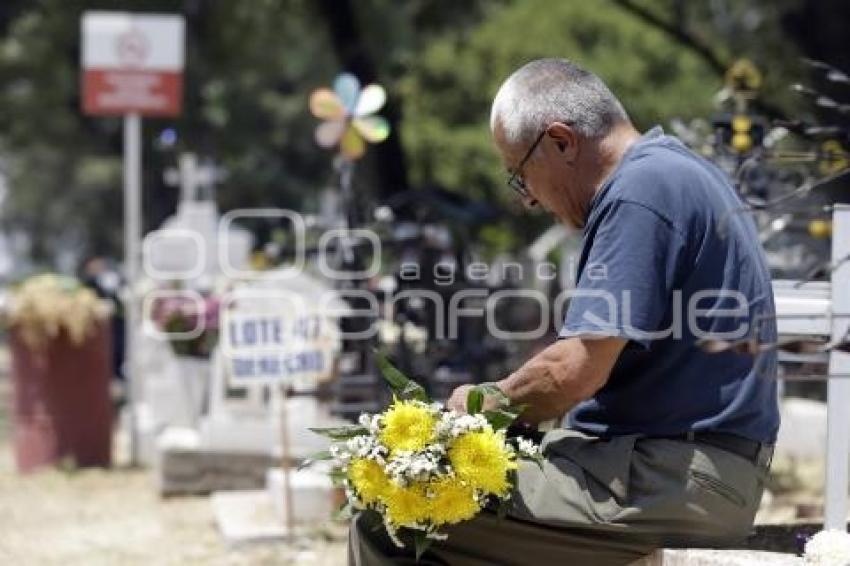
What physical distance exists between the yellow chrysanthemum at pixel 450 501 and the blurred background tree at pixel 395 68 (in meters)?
7.56

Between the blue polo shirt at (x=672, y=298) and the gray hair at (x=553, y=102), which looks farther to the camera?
the gray hair at (x=553, y=102)

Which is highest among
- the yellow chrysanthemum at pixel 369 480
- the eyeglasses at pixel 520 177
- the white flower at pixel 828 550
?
the eyeglasses at pixel 520 177

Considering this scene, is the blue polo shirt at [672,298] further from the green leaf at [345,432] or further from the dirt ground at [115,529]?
the dirt ground at [115,529]

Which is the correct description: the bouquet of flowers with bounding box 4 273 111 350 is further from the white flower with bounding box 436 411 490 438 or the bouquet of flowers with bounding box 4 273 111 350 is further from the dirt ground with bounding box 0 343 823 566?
the white flower with bounding box 436 411 490 438

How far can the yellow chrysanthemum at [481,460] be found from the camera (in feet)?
10.5

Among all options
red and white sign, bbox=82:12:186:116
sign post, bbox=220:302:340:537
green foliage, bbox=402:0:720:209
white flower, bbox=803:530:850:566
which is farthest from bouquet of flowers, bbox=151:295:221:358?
green foliage, bbox=402:0:720:209

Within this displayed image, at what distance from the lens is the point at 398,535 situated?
3285 mm

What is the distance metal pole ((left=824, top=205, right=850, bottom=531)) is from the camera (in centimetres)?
403

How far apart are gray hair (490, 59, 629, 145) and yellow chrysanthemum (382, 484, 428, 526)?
857 mm

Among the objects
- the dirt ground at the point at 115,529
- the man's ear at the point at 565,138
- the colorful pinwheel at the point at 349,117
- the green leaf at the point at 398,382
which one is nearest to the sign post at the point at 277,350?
the dirt ground at the point at 115,529

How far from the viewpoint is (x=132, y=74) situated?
11023mm

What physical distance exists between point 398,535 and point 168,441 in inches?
230

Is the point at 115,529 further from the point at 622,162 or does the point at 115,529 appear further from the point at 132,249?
the point at 622,162

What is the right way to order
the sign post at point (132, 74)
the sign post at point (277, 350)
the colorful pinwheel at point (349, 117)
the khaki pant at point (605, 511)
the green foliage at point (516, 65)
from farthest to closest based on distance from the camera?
the green foliage at point (516, 65) < the sign post at point (132, 74) < the colorful pinwheel at point (349, 117) < the sign post at point (277, 350) < the khaki pant at point (605, 511)
